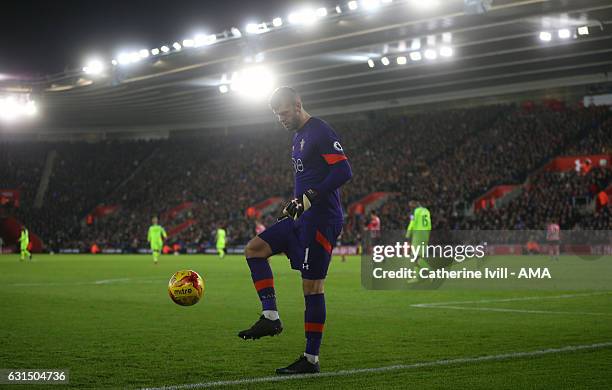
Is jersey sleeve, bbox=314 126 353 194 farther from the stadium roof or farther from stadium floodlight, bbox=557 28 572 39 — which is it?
stadium floodlight, bbox=557 28 572 39

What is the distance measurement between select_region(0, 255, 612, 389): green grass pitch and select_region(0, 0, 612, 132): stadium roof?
54.5 feet

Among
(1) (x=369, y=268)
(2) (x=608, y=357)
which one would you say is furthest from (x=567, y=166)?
(2) (x=608, y=357)

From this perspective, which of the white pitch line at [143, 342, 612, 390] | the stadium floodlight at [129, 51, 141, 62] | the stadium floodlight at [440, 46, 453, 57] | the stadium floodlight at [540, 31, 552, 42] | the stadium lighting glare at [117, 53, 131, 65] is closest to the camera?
the white pitch line at [143, 342, 612, 390]

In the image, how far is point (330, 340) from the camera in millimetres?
8633

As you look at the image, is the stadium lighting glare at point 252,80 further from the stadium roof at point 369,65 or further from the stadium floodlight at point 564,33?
the stadium floodlight at point 564,33

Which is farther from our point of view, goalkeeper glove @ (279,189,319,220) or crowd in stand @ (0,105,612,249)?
crowd in stand @ (0,105,612,249)

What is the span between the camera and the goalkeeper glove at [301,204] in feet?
21.2

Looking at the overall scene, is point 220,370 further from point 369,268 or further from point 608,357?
point 369,268

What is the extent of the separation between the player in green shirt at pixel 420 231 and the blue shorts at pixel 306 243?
9935 mm

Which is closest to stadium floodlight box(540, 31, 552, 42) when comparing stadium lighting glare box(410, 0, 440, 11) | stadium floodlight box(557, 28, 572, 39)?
stadium floodlight box(557, 28, 572, 39)

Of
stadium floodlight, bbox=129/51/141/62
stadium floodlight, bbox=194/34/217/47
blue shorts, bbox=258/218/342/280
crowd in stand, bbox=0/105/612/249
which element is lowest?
blue shorts, bbox=258/218/342/280

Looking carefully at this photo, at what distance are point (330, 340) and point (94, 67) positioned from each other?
33461 mm

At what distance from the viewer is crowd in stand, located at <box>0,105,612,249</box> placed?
38.0 meters

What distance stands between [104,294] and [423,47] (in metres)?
21.5
